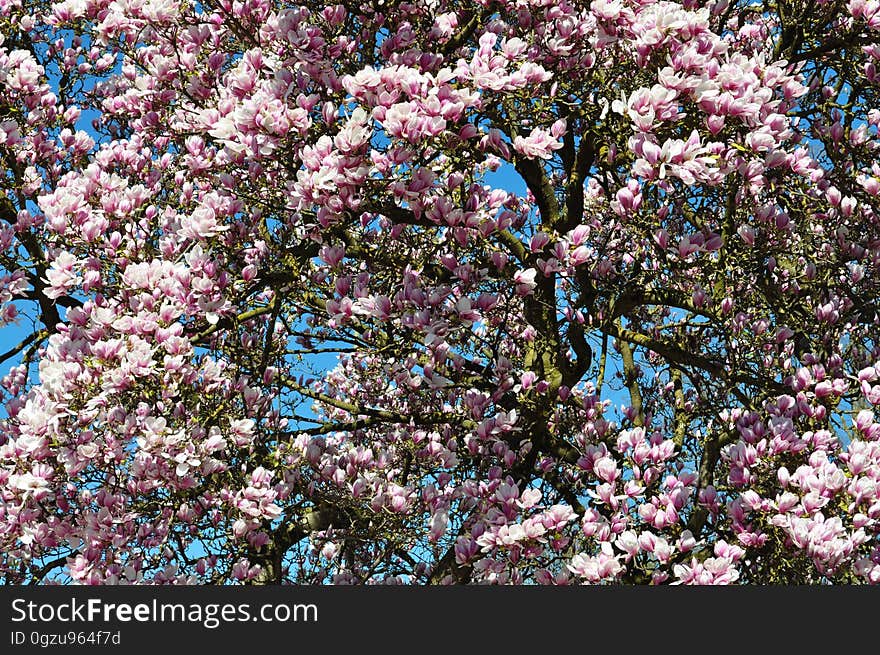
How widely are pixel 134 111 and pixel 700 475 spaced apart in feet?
15.8

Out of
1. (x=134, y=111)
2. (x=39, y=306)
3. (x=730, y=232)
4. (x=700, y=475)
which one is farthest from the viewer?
(x=39, y=306)

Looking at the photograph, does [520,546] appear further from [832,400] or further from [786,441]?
[832,400]

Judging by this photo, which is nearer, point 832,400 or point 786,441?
point 786,441

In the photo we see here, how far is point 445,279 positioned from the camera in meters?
5.30

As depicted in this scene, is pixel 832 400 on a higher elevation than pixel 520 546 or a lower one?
higher

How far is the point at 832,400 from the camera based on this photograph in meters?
5.20

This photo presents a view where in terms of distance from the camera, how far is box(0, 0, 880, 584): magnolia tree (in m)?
4.17

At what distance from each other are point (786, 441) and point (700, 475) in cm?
194

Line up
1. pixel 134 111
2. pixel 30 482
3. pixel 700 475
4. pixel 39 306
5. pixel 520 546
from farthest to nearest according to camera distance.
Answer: pixel 39 306 → pixel 700 475 → pixel 134 111 → pixel 520 546 → pixel 30 482

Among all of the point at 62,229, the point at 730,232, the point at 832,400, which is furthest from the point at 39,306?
the point at 832,400

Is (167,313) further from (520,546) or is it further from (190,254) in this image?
(520,546)

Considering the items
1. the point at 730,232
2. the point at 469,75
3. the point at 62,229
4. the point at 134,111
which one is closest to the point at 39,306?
the point at 134,111

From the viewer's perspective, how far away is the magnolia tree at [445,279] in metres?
4.17

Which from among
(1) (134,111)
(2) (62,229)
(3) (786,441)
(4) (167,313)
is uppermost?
(1) (134,111)
